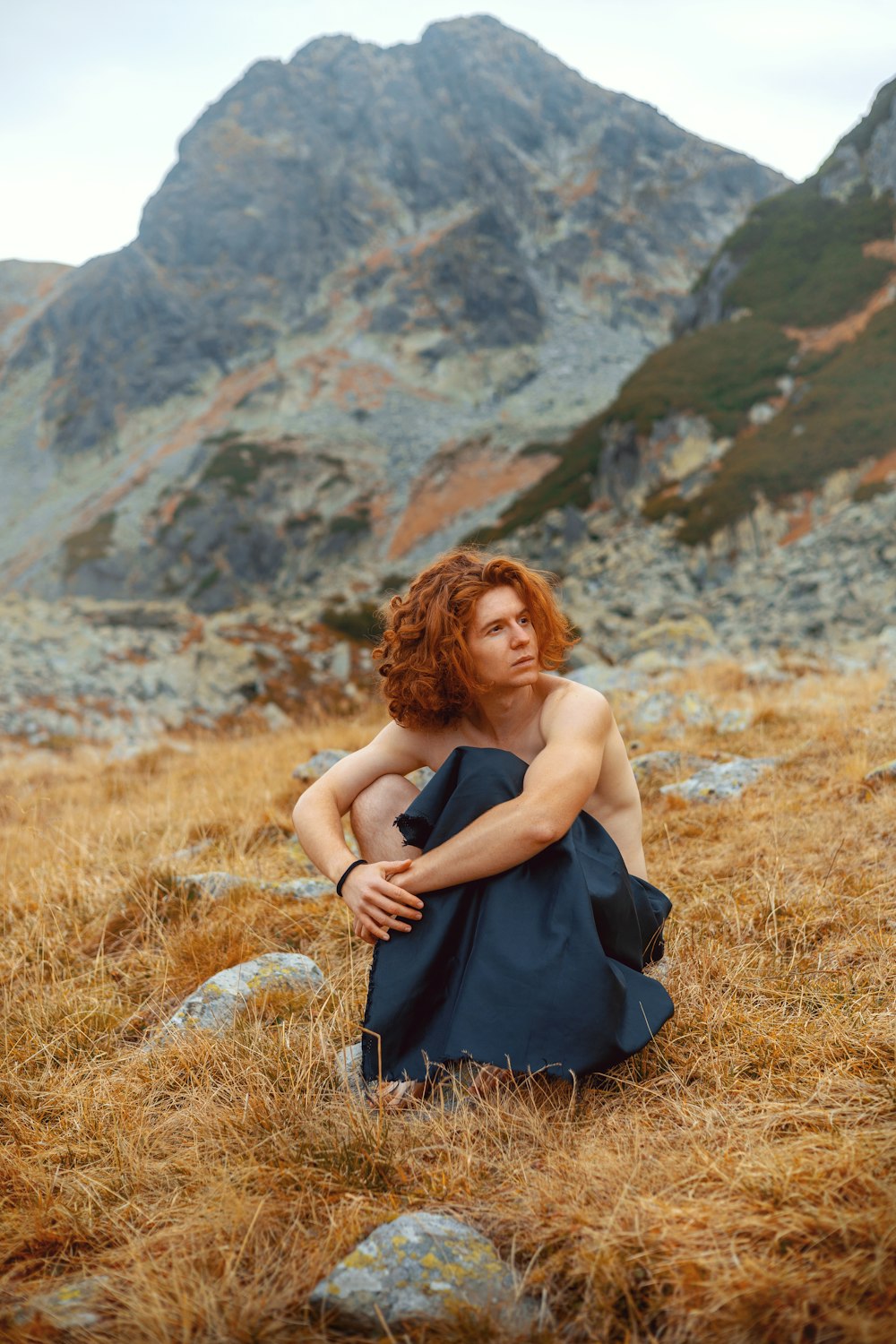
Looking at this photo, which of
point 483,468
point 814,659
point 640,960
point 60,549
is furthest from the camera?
point 60,549

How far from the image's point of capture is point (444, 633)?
247 centimetres

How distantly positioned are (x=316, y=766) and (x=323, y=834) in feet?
10.3

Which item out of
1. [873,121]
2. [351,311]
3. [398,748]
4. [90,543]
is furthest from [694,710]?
[351,311]

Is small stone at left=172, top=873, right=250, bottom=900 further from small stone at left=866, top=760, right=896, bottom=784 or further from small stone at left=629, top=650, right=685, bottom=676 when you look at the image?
small stone at left=629, top=650, right=685, bottom=676

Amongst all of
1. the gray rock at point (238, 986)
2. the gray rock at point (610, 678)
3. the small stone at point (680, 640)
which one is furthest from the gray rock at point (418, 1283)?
Answer: the small stone at point (680, 640)

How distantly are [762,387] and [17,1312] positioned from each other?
2429cm

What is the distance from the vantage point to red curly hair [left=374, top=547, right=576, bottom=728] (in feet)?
8.12

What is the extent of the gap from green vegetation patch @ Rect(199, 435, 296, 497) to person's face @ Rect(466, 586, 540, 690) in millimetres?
37737

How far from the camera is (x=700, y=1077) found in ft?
6.56

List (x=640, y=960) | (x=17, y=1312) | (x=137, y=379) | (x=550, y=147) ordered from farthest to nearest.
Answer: (x=550, y=147) → (x=137, y=379) → (x=640, y=960) → (x=17, y=1312)

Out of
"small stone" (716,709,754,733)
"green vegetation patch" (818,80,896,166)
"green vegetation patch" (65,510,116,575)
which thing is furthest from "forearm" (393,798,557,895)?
"green vegetation patch" (65,510,116,575)

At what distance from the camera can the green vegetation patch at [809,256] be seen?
78.8 ft

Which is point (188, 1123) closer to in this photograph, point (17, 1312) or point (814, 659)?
point (17, 1312)

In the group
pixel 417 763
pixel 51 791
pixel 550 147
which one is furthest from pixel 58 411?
pixel 417 763
